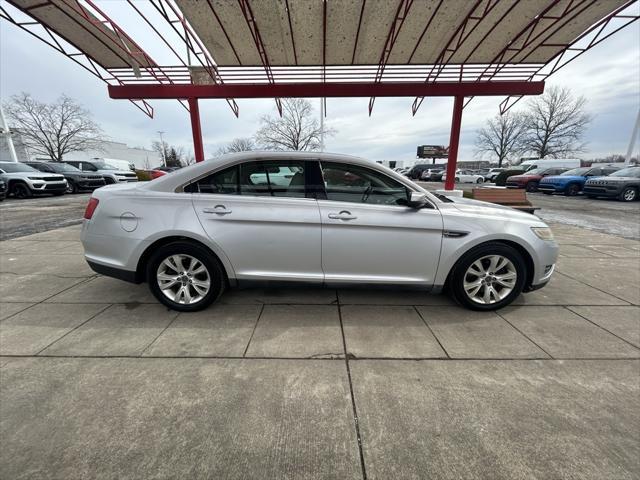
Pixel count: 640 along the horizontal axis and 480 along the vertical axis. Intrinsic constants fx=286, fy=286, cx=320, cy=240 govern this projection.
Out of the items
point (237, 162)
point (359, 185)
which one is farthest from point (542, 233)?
point (237, 162)

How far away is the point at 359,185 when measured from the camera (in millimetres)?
2953

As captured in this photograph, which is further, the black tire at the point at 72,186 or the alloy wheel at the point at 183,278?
the black tire at the point at 72,186

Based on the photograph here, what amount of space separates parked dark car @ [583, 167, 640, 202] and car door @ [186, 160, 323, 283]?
1741 cm

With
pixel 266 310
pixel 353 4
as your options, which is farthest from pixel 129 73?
pixel 266 310

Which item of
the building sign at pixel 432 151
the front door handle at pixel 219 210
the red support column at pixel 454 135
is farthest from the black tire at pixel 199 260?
the building sign at pixel 432 151

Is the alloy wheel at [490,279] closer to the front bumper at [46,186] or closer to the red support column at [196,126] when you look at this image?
the red support column at [196,126]

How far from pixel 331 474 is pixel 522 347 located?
2037 millimetres

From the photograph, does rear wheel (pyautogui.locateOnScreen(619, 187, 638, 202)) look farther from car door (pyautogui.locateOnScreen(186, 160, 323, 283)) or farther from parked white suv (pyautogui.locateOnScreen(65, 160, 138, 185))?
parked white suv (pyautogui.locateOnScreen(65, 160, 138, 185))

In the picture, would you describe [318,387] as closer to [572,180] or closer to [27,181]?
[27,181]

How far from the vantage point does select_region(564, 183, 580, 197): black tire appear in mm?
15523

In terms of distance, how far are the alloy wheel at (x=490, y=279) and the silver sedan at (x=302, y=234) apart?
0.04 ft

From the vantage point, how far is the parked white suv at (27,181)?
12.9 meters

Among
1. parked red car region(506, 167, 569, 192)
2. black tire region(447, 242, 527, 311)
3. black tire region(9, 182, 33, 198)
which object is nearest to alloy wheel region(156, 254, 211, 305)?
black tire region(447, 242, 527, 311)

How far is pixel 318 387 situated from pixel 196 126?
9052mm
